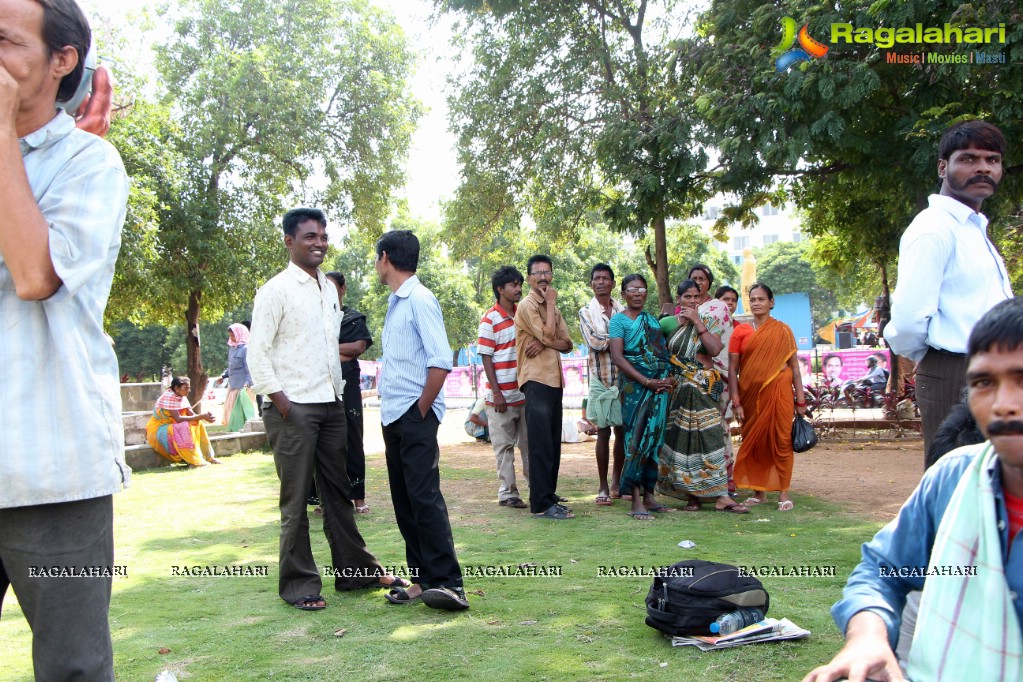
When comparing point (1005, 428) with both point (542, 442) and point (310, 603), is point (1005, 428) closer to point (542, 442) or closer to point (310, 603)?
point (310, 603)

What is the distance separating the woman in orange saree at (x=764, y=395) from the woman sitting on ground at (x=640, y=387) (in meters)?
0.87

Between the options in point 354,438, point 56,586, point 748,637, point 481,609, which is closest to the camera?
point 56,586

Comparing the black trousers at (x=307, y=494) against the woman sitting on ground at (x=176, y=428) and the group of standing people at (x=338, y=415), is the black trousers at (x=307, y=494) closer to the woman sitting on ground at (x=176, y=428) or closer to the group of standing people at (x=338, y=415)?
the group of standing people at (x=338, y=415)

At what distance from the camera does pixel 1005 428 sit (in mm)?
1552

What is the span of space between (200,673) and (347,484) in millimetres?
1538

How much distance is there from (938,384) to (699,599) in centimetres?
143

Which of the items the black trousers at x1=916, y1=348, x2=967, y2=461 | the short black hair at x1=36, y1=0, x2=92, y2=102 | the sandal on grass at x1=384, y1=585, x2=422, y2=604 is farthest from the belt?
the short black hair at x1=36, y1=0, x2=92, y2=102

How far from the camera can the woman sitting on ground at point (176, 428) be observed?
11.9 m

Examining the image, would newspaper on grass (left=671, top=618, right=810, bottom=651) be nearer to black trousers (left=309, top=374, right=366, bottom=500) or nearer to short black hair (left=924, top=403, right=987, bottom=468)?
short black hair (left=924, top=403, right=987, bottom=468)

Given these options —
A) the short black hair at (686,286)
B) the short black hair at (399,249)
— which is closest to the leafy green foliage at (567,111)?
the short black hair at (686,286)

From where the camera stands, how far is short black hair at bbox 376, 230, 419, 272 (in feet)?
16.6

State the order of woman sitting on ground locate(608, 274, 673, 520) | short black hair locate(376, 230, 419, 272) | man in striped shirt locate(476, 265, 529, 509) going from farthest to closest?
man in striped shirt locate(476, 265, 529, 509)
woman sitting on ground locate(608, 274, 673, 520)
short black hair locate(376, 230, 419, 272)

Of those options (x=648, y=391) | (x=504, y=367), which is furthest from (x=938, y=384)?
(x=504, y=367)

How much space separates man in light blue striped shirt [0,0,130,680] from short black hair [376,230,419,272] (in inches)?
119
